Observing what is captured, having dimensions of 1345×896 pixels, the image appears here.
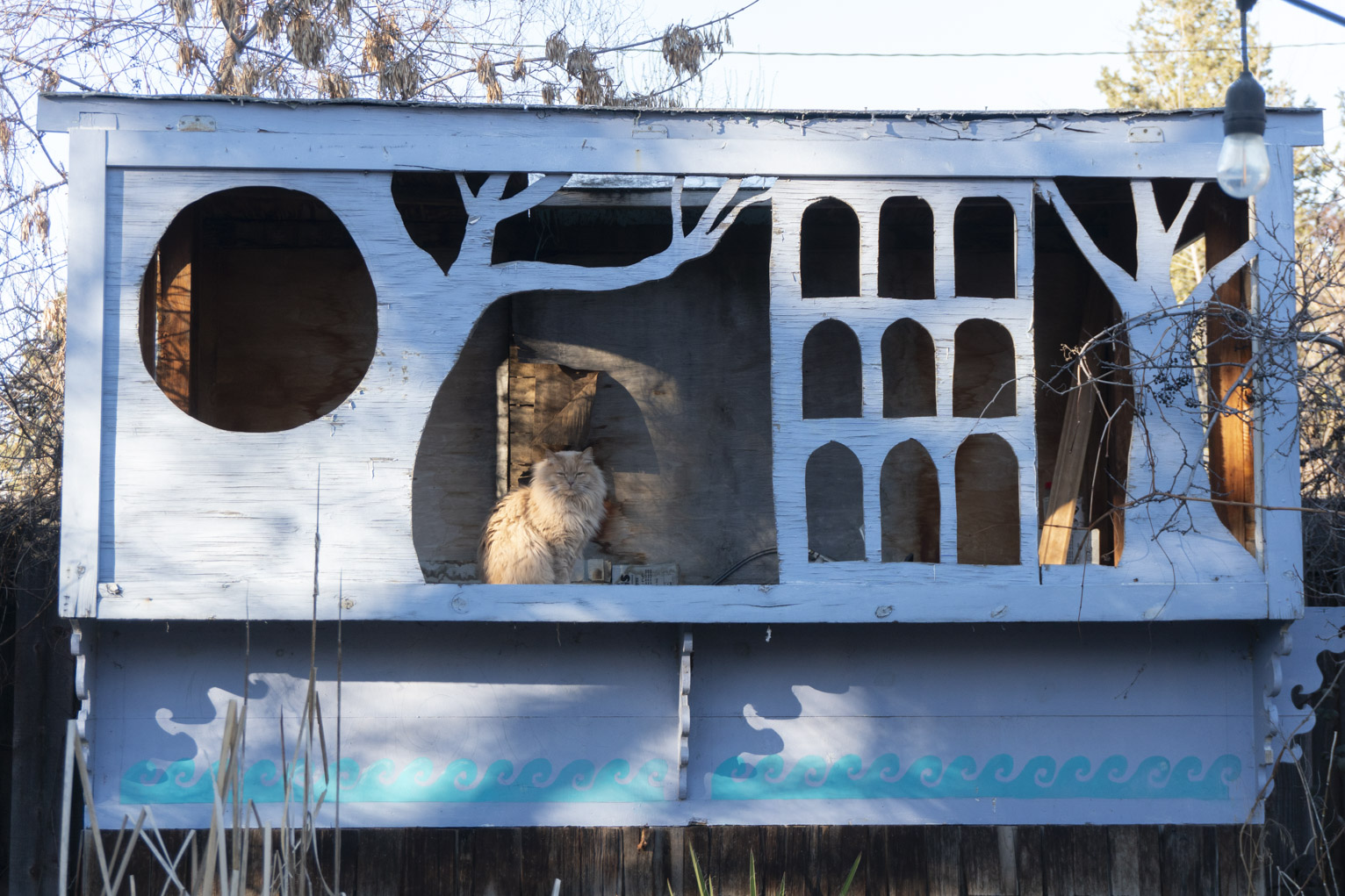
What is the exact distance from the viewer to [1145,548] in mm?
3674

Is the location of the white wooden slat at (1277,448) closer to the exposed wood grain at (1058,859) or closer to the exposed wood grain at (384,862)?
the exposed wood grain at (1058,859)

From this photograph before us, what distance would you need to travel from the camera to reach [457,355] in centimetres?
364

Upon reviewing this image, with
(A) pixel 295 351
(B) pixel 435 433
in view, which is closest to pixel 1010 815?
(B) pixel 435 433

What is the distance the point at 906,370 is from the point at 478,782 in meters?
2.87

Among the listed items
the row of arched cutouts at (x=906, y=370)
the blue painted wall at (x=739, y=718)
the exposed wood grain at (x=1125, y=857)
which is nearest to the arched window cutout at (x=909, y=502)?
the row of arched cutouts at (x=906, y=370)

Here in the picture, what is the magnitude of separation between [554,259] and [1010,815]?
3.31m

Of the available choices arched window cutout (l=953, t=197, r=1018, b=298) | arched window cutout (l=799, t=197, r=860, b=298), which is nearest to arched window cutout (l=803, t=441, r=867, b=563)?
arched window cutout (l=799, t=197, r=860, b=298)

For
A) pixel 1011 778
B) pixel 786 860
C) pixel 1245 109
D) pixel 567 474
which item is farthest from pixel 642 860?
pixel 1245 109

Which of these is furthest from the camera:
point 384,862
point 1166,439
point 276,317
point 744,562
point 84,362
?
point 276,317

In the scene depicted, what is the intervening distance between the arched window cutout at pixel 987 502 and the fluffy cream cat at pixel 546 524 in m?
1.89

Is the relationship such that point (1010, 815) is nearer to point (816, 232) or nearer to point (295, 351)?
point (816, 232)

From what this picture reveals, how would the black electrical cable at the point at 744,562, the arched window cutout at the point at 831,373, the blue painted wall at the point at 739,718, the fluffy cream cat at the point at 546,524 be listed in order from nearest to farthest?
the blue painted wall at the point at 739,718 → the fluffy cream cat at the point at 546,524 → the black electrical cable at the point at 744,562 → the arched window cutout at the point at 831,373

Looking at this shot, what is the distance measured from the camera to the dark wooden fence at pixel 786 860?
3975 millimetres

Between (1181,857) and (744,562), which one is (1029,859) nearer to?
(1181,857)
